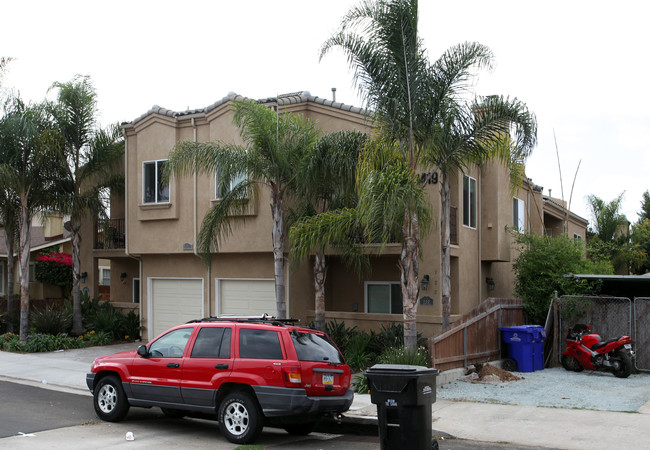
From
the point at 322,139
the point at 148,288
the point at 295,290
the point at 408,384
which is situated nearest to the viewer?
the point at 408,384

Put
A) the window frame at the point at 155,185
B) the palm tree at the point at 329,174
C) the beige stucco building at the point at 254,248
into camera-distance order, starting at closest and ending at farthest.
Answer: the palm tree at the point at 329,174
the beige stucco building at the point at 254,248
the window frame at the point at 155,185

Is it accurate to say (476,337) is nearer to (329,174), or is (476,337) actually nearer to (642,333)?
(642,333)

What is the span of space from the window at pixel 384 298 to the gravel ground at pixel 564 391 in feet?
13.5

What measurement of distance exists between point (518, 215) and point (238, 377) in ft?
49.8

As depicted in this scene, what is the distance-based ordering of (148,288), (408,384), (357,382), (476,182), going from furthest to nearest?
(148,288), (476,182), (357,382), (408,384)

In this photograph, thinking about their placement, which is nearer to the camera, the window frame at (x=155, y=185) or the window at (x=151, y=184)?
the window frame at (x=155, y=185)

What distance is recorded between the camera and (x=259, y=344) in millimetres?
9383

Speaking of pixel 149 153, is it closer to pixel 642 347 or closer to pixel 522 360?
pixel 522 360

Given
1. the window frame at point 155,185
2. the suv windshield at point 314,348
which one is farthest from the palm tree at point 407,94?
the window frame at point 155,185

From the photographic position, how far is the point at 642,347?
1513 cm

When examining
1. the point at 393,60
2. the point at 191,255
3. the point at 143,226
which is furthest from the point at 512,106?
the point at 143,226

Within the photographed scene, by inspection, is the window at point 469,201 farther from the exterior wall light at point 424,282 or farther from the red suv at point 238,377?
the red suv at point 238,377

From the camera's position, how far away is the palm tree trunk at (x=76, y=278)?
2023cm

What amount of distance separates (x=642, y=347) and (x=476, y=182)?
6490 millimetres
